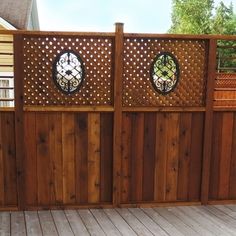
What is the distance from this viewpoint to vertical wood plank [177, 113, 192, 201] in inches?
137

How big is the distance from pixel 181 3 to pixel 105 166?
18053 mm

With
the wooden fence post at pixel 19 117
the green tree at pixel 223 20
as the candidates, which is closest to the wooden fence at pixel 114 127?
the wooden fence post at pixel 19 117

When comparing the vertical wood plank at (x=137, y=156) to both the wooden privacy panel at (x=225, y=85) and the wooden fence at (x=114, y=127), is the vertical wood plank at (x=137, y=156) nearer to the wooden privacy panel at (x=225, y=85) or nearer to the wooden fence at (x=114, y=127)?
the wooden fence at (x=114, y=127)

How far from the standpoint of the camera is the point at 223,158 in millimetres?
3590

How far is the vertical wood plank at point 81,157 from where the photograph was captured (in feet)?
10.8

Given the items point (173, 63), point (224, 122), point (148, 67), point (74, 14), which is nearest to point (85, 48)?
point (148, 67)

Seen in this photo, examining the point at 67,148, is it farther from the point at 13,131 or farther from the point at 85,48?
the point at 85,48

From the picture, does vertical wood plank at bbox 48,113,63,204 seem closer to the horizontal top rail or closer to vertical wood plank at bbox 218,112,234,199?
the horizontal top rail

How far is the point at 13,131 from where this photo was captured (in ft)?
10.6

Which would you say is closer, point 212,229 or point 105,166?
point 212,229

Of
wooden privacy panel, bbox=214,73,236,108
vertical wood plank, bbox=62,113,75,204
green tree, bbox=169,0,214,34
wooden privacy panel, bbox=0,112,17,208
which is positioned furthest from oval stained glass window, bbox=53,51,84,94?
green tree, bbox=169,0,214,34

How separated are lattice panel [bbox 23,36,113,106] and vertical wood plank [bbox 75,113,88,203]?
0.19 meters

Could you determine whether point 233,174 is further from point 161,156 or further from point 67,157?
point 67,157

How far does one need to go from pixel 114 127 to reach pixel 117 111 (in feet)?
0.51
